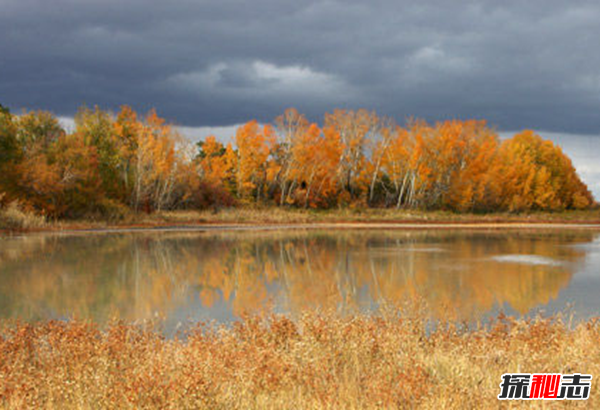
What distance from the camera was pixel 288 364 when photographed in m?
7.78

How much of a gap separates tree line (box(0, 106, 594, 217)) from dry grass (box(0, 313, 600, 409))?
34690mm

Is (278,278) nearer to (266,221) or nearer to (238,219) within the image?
(238,219)

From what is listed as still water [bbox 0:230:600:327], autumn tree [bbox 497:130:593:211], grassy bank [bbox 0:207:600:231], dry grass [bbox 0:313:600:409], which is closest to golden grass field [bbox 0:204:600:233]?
grassy bank [bbox 0:207:600:231]

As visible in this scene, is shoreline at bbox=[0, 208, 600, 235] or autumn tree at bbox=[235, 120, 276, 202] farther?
autumn tree at bbox=[235, 120, 276, 202]

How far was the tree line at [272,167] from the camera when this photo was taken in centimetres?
4338

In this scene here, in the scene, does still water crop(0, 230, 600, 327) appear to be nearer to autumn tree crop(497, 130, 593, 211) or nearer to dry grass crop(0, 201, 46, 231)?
dry grass crop(0, 201, 46, 231)

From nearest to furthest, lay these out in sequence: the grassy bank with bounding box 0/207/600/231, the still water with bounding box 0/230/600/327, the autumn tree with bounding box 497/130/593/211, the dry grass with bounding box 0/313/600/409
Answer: the dry grass with bounding box 0/313/600/409 → the still water with bounding box 0/230/600/327 → the grassy bank with bounding box 0/207/600/231 → the autumn tree with bounding box 497/130/593/211

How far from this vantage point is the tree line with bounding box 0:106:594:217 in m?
43.4

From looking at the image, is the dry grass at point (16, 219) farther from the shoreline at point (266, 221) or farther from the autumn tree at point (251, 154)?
the autumn tree at point (251, 154)

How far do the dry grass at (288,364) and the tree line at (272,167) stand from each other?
34.7 meters

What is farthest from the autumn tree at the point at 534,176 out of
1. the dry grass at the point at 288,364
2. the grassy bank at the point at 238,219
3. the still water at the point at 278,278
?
the dry grass at the point at 288,364

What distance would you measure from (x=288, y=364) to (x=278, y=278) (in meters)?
10.8

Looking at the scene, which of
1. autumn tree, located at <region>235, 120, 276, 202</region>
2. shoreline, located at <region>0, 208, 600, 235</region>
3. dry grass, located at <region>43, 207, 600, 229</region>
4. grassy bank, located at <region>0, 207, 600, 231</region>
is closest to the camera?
grassy bank, located at <region>0, 207, 600, 231</region>

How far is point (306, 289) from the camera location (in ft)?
53.1
